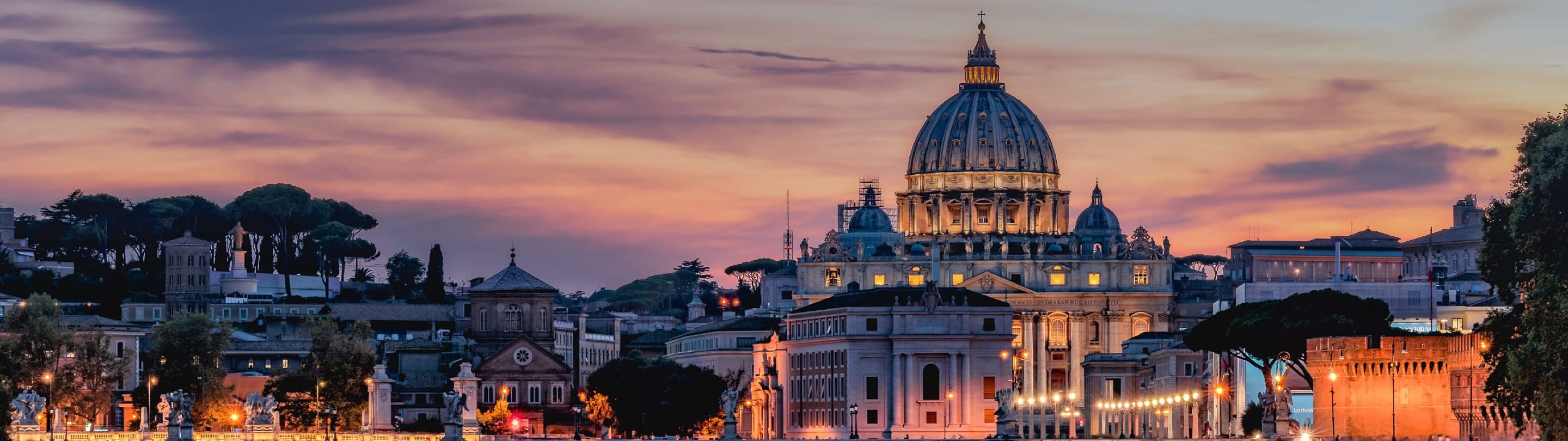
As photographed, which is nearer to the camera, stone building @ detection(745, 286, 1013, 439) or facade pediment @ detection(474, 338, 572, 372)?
stone building @ detection(745, 286, 1013, 439)

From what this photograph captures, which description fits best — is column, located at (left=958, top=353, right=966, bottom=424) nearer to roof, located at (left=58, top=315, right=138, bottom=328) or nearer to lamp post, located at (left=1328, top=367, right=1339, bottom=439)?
lamp post, located at (left=1328, top=367, right=1339, bottom=439)

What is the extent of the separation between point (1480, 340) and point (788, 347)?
62.7 meters

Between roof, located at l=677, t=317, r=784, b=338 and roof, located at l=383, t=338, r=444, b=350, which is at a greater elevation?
roof, located at l=677, t=317, r=784, b=338

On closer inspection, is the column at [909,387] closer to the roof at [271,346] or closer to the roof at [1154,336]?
the roof at [1154,336]

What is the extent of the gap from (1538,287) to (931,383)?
67.2 meters

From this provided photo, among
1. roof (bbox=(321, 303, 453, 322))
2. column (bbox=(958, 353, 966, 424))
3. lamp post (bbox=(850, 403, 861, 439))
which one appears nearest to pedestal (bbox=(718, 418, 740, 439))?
lamp post (bbox=(850, 403, 861, 439))

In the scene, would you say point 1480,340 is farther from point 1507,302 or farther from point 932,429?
point 932,429

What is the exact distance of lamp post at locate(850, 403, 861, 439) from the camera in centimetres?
13462

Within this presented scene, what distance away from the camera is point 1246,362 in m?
127

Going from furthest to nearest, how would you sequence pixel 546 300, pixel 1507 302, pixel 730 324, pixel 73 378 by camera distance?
pixel 730 324
pixel 546 300
pixel 73 378
pixel 1507 302

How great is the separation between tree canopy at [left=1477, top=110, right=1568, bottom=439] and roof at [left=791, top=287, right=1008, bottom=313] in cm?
5975

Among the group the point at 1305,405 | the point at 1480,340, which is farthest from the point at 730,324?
the point at 1480,340

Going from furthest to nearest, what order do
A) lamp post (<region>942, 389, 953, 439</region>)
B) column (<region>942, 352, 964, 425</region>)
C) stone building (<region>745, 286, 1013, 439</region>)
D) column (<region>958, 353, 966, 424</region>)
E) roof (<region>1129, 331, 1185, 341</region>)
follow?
roof (<region>1129, 331, 1185, 341</region>), column (<region>942, 352, 964, 425</region>), stone building (<region>745, 286, 1013, 439</region>), lamp post (<region>942, 389, 953, 439</region>), column (<region>958, 353, 966, 424</region>)

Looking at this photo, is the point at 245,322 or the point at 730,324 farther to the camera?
the point at 245,322
